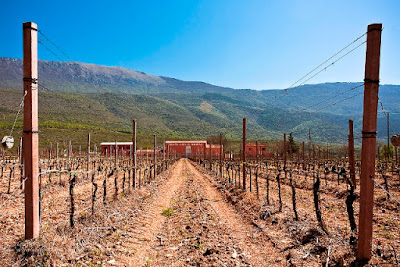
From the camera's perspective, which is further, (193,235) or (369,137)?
(193,235)

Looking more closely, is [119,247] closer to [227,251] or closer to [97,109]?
[227,251]

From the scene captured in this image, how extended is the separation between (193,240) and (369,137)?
13.7 ft

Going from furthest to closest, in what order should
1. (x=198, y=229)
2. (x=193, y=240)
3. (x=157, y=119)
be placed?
1. (x=157, y=119)
2. (x=198, y=229)
3. (x=193, y=240)

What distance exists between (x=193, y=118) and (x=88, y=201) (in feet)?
426

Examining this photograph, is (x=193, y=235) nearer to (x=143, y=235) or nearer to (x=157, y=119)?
(x=143, y=235)

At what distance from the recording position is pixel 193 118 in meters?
139

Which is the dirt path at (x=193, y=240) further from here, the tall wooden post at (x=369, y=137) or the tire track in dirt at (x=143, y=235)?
the tall wooden post at (x=369, y=137)

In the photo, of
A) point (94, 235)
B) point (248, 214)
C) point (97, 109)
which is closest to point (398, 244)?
point (248, 214)

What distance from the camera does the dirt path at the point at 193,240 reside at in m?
5.04

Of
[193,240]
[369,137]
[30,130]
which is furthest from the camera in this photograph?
[193,240]

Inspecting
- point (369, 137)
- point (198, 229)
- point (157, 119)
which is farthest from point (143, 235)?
point (157, 119)

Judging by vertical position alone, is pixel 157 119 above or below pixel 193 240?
above

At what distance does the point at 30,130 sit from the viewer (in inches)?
185

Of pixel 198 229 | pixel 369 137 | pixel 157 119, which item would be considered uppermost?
pixel 157 119
